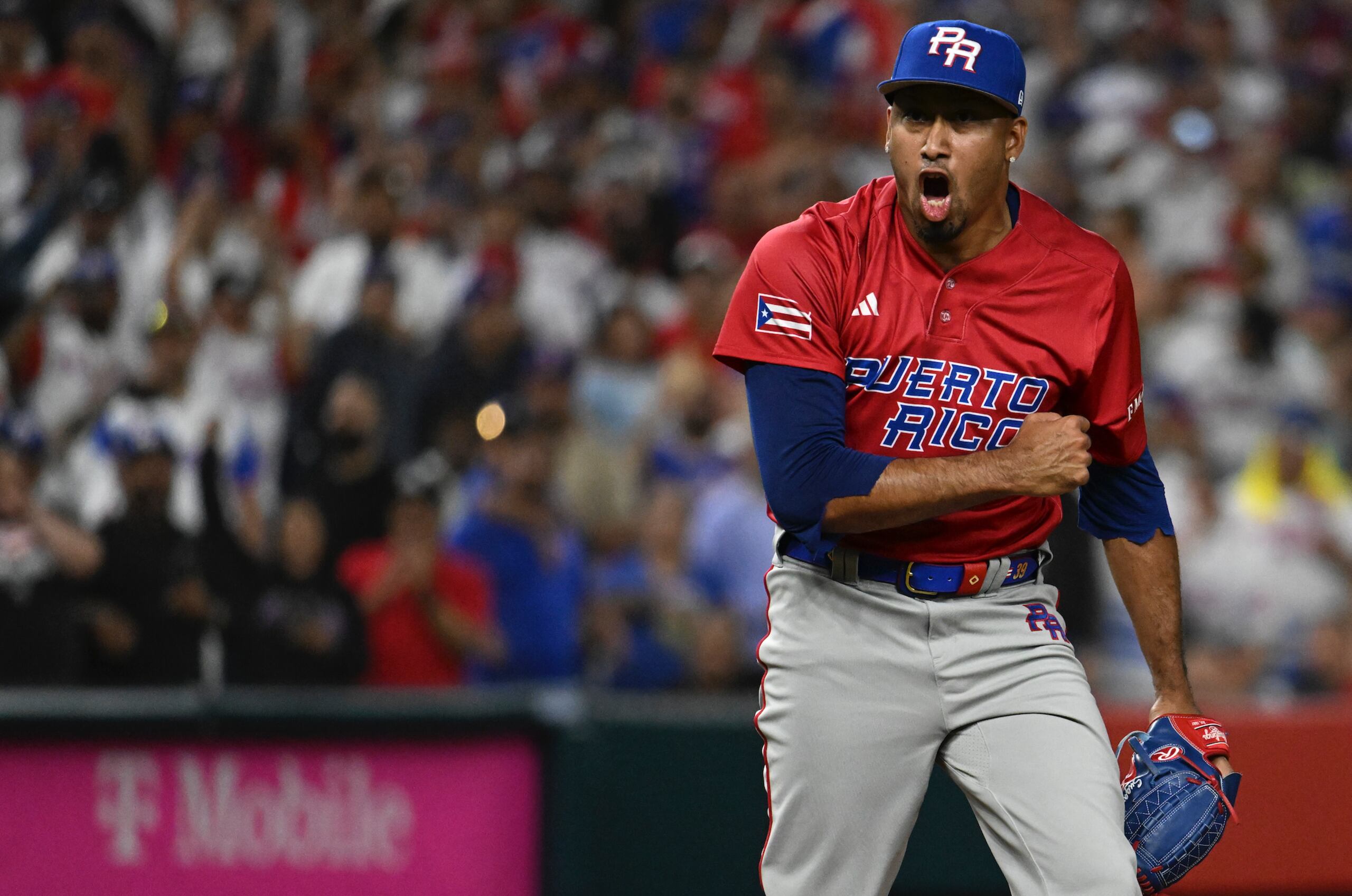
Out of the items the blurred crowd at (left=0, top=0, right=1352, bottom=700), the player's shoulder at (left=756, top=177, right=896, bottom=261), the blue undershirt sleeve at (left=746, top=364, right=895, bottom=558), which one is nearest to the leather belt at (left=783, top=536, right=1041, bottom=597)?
the blue undershirt sleeve at (left=746, top=364, right=895, bottom=558)

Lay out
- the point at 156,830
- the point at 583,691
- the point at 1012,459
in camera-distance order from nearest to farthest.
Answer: the point at 1012,459 → the point at 156,830 → the point at 583,691

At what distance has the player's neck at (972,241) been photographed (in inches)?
132

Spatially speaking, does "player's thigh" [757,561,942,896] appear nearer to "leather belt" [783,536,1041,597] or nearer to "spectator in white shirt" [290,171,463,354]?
"leather belt" [783,536,1041,597]

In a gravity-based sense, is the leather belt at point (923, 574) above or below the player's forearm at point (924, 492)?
below

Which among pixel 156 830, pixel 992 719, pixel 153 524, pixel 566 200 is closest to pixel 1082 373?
pixel 992 719

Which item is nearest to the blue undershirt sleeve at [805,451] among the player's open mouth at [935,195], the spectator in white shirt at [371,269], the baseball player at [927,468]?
the baseball player at [927,468]

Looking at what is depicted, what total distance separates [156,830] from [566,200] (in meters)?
4.32

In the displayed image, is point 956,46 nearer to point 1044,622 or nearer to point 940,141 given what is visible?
point 940,141

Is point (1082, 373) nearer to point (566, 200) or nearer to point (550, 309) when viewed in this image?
point (550, 309)

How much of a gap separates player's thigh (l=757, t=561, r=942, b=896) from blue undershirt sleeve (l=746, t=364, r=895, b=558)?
19 centimetres

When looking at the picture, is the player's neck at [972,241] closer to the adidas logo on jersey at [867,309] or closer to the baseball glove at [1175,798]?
the adidas logo on jersey at [867,309]

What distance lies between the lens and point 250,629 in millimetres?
5789

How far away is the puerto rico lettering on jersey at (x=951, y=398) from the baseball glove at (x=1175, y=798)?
2.31ft

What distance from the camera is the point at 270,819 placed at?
16.9 ft
